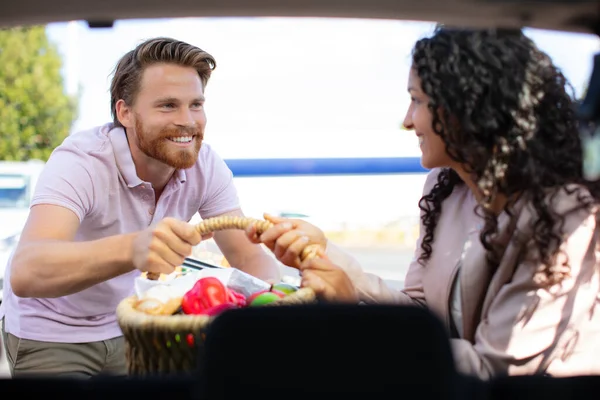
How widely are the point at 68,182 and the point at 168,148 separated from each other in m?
0.35

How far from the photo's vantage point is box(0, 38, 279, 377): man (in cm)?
212

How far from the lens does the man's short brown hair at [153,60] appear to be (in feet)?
7.55

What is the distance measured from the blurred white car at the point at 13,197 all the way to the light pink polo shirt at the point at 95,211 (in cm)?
123

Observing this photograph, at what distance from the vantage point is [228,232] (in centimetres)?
246

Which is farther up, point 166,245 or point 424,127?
point 424,127

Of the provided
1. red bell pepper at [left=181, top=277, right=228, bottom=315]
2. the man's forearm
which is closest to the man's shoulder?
the man's forearm

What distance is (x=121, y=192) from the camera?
2219 millimetres

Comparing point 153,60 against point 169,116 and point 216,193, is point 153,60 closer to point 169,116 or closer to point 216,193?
point 169,116

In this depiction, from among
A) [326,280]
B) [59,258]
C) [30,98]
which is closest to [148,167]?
[59,258]

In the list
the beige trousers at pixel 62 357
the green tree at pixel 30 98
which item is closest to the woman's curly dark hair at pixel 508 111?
the beige trousers at pixel 62 357

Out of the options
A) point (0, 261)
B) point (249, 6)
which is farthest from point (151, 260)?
point (0, 261)

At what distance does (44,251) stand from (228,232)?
0.78m

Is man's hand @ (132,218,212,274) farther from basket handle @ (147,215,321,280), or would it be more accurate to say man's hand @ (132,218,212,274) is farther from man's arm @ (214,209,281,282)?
man's arm @ (214,209,281,282)

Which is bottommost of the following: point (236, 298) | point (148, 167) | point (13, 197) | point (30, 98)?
point (30, 98)
